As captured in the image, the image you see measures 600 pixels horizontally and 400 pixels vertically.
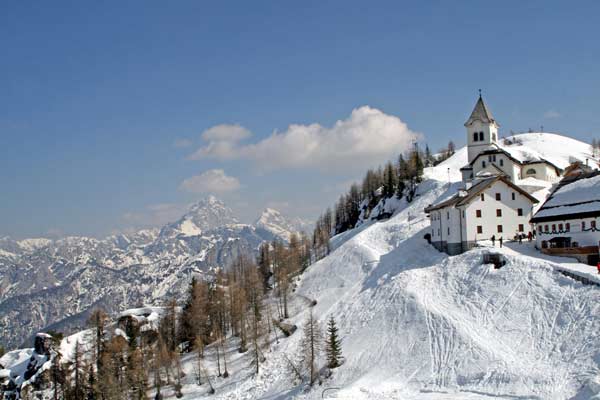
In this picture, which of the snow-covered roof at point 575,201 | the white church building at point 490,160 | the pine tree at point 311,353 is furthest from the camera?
the white church building at point 490,160

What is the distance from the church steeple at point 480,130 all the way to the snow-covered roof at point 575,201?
4632 cm

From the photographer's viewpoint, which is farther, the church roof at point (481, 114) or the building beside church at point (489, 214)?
the church roof at point (481, 114)

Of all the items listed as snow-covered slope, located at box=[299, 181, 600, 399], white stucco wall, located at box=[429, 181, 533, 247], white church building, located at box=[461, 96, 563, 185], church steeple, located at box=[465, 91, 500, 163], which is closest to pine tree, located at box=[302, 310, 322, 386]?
snow-covered slope, located at box=[299, 181, 600, 399]

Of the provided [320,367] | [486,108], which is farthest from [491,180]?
[486,108]

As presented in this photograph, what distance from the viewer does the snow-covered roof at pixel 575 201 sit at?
53.7 m

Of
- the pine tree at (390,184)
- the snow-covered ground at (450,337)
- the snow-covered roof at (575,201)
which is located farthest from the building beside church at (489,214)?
the pine tree at (390,184)

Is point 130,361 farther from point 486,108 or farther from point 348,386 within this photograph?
point 486,108

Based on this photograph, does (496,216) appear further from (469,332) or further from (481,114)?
(481,114)

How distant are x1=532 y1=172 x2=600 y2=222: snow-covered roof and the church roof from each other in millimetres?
47282

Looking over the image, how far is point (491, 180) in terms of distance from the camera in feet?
209

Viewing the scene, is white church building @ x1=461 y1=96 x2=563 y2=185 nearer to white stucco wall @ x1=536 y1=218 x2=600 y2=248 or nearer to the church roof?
the church roof

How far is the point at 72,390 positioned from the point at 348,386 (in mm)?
47159

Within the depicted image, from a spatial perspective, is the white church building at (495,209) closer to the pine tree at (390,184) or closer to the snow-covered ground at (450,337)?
the snow-covered ground at (450,337)

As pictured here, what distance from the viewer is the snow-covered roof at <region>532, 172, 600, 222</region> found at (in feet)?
176
